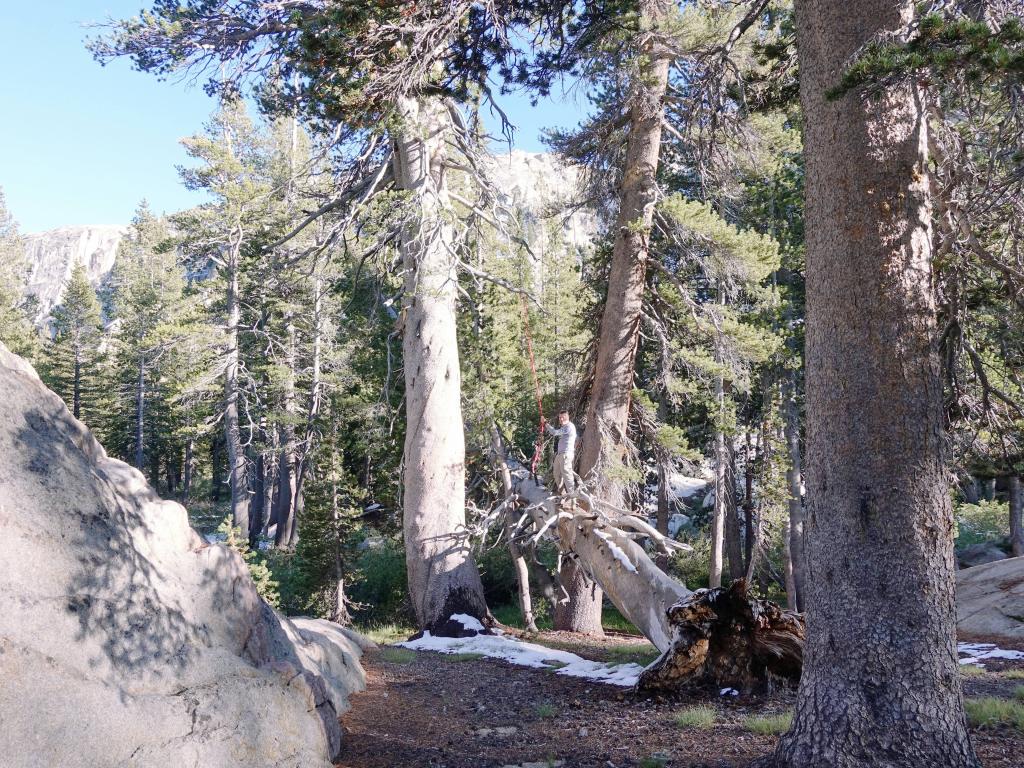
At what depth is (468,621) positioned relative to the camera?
34.7 feet

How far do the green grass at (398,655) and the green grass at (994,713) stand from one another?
5688 mm

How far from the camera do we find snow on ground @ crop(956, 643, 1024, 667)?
811 centimetres

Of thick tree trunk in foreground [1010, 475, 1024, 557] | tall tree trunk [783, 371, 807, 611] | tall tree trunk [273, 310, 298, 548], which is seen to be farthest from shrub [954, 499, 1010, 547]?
tall tree trunk [273, 310, 298, 548]

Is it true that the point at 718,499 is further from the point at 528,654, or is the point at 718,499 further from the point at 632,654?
the point at 528,654

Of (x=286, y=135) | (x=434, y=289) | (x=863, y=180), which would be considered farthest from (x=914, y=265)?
(x=286, y=135)

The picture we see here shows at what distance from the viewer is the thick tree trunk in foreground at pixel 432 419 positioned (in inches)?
425

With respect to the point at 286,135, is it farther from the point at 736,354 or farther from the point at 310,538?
the point at 736,354

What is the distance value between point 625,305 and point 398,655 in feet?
20.3

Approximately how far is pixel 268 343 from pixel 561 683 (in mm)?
20352

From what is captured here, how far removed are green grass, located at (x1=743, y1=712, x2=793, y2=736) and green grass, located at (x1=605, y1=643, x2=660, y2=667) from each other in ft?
8.98

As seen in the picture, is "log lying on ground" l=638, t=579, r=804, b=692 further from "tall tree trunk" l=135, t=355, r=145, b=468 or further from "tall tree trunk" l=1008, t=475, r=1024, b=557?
"tall tree trunk" l=135, t=355, r=145, b=468

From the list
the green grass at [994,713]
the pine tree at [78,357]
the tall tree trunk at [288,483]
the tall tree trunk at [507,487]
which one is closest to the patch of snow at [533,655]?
the green grass at [994,713]

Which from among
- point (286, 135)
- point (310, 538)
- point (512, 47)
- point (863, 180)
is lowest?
point (310, 538)

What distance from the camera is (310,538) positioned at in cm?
1662
